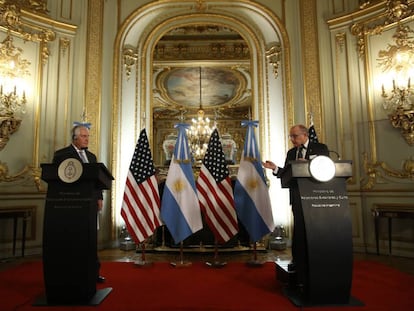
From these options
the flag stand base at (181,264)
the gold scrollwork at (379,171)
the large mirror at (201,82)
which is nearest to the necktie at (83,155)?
the flag stand base at (181,264)

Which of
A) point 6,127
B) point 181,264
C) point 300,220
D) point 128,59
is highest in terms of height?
point 128,59

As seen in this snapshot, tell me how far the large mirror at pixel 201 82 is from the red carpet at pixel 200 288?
329cm

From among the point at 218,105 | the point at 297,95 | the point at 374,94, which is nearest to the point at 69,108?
the point at 297,95

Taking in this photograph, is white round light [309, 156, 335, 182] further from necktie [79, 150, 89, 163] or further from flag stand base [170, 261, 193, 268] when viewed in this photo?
flag stand base [170, 261, 193, 268]

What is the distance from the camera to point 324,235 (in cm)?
274

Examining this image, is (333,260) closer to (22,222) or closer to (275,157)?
(275,157)

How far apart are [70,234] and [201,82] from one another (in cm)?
864

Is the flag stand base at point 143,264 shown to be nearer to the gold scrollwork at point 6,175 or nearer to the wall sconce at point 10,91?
the gold scrollwork at point 6,175

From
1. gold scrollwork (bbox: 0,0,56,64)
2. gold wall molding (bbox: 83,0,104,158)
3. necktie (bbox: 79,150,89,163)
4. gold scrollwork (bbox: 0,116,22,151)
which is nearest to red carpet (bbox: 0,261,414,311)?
necktie (bbox: 79,150,89,163)

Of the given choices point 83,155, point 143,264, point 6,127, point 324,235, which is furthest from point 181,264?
point 6,127

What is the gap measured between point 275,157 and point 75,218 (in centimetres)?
443

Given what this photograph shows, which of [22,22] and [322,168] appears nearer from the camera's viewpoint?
[322,168]

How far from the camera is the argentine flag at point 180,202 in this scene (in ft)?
15.3

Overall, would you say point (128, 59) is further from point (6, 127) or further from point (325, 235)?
point (325, 235)
